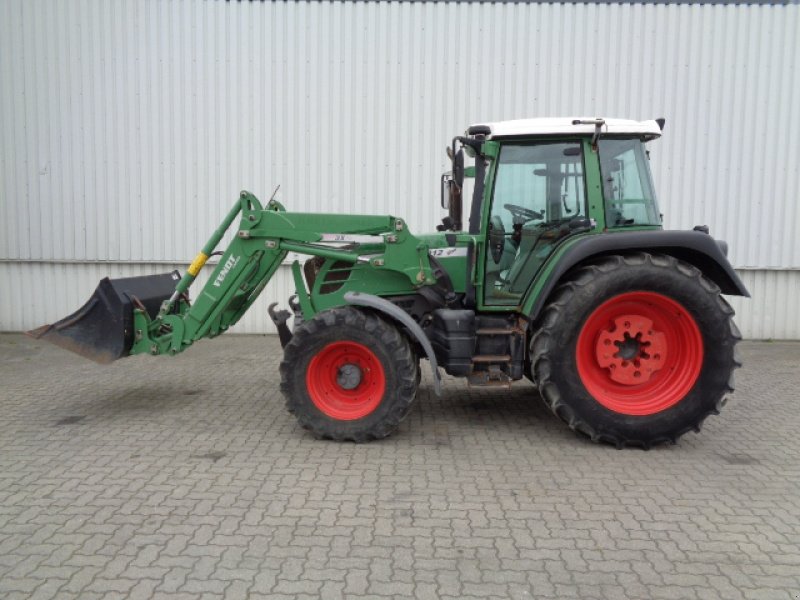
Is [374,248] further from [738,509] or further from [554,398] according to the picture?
[738,509]

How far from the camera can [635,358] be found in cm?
456

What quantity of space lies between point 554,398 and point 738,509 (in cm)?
128

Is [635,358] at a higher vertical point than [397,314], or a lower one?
lower

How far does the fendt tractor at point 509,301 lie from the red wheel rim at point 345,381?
0.01 m

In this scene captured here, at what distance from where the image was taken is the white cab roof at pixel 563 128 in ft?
14.6

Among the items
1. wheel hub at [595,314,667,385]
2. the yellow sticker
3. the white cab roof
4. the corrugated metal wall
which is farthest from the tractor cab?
the corrugated metal wall

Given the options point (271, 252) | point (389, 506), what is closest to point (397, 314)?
point (271, 252)

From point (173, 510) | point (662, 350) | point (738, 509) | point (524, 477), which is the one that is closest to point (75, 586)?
point (173, 510)

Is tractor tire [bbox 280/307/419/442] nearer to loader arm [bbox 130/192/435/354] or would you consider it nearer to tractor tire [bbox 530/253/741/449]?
loader arm [bbox 130/192/435/354]

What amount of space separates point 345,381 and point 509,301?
1386 mm

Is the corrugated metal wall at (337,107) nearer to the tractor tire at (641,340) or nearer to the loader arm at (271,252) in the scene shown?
the loader arm at (271,252)

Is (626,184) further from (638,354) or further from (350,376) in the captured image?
(350,376)

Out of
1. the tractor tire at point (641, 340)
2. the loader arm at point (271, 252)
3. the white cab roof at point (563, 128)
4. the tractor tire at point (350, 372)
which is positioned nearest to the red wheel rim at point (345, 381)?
the tractor tire at point (350, 372)

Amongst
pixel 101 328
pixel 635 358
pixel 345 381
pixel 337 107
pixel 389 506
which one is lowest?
pixel 389 506
